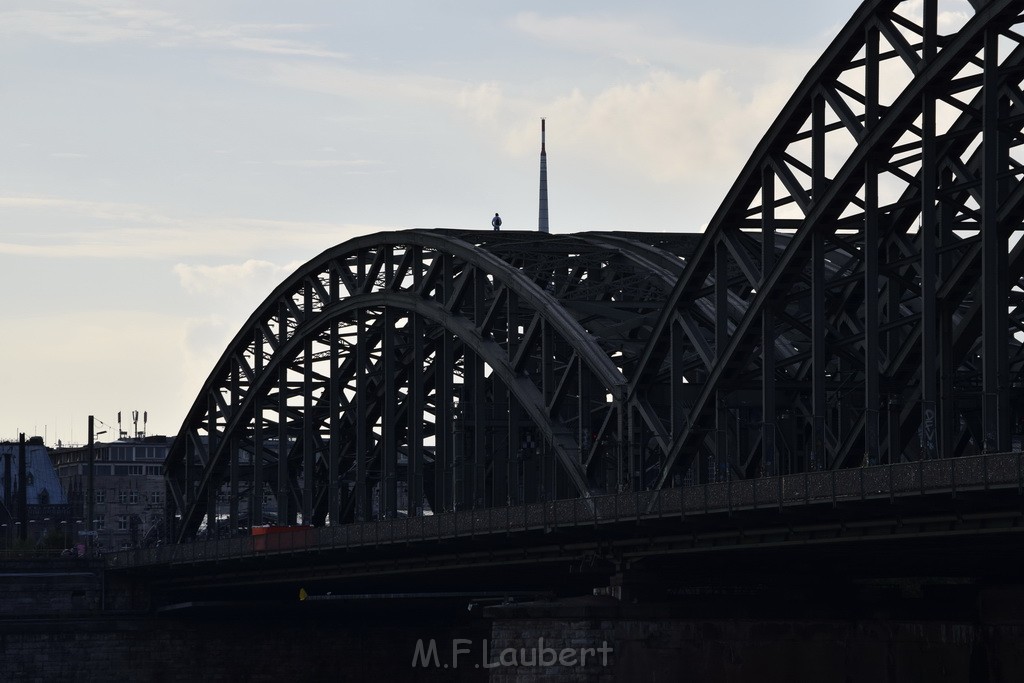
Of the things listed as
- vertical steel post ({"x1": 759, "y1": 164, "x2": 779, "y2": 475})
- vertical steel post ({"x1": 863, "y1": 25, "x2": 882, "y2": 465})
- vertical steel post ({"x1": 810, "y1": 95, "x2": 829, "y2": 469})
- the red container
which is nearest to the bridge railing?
the red container

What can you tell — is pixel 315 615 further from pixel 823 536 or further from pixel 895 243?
pixel 823 536

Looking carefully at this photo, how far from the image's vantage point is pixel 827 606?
7575cm

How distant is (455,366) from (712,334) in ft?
69.8

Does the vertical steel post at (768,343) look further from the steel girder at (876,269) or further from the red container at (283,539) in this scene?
the red container at (283,539)

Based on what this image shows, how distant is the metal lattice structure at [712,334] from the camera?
67.6m

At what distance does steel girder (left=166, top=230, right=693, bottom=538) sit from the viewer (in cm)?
9675

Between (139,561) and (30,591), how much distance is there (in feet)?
25.0

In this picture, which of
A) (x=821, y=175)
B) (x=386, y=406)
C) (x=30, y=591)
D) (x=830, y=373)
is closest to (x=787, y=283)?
(x=821, y=175)

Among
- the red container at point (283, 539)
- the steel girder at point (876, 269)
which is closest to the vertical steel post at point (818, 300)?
the steel girder at point (876, 269)

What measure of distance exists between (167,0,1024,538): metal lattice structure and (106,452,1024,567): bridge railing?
3.53 metres

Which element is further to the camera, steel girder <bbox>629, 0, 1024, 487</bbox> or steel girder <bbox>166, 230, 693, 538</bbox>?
steel girder <bbox>166, 230, 693, 538</bbox>

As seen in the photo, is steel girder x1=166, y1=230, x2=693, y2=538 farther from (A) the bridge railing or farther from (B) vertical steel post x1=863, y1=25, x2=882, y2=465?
(B) vertical steel post x1=863, y1=25, x2=882, y2=465

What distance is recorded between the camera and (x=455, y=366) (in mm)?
120250

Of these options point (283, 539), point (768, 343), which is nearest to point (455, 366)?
point (283, 539)
